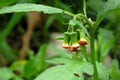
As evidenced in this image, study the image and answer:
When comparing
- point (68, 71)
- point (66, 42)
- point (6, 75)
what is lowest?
point (6, 75)

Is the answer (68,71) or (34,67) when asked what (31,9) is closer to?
(68,71)

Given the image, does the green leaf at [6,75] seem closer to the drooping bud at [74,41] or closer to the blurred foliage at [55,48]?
the blurred foliage at [55,48]

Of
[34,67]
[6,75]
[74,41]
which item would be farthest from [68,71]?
[6,75]

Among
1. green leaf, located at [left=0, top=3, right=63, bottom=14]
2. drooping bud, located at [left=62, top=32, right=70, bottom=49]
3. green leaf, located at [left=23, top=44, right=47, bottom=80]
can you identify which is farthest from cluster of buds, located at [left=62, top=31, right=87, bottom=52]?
green leaf, located at [left=23, top=44, right=47, bottom=80]

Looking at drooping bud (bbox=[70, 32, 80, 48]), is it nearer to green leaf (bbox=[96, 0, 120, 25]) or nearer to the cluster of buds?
the cluster of buds

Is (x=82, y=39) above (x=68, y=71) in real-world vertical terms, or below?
above

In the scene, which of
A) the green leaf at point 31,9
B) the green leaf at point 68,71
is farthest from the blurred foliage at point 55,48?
the green leaf at point 31,9
